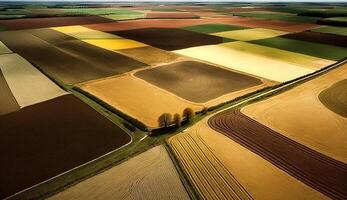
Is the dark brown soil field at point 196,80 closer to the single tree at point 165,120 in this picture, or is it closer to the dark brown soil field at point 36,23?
the single tree at point 165,120

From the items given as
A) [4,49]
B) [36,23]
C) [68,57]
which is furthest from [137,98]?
[36,23]

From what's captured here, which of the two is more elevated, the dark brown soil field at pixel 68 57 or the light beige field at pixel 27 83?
the dark brown soil field at pixel 68 57

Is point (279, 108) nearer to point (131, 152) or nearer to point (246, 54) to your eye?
point (131, 152)

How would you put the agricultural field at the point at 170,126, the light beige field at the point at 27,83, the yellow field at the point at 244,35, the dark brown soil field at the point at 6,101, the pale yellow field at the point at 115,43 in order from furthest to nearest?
the yellow field at the point at 244,35
the pale yellow field at the point at 115,43
the light beige field at the point at 27,83
the dark brown soil field at the point at 6,101
the agricultural field at the point at 170,126

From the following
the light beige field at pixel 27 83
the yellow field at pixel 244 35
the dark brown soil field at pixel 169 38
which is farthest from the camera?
the yellow field at pixel 244 35

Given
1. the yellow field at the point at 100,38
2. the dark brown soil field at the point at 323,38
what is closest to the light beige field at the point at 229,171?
the yellow field at the point at 100,38

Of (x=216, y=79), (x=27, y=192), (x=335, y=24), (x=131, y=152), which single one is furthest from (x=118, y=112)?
(x=335, y=24)
